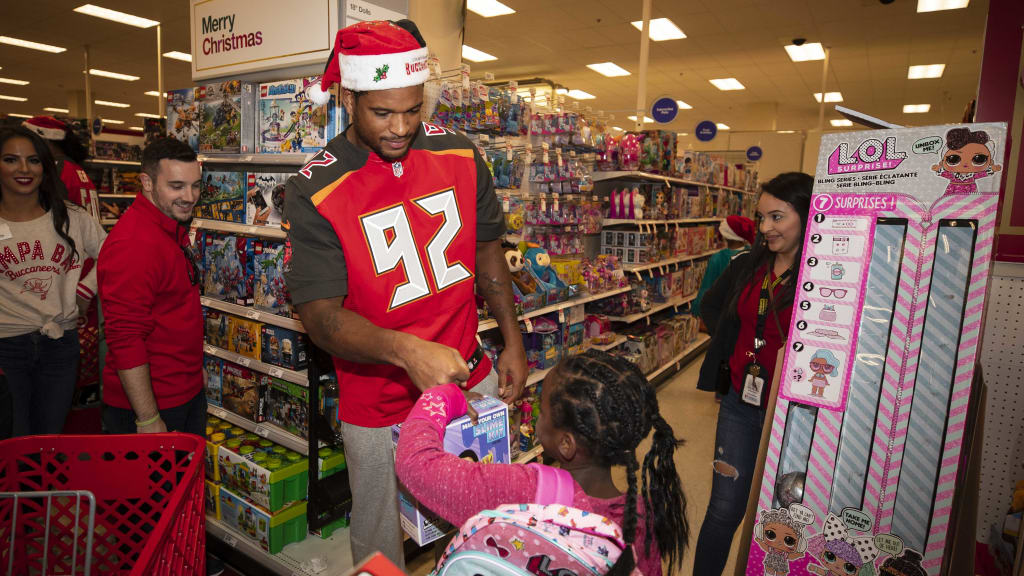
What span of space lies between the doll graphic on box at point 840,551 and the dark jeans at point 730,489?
1.48ft

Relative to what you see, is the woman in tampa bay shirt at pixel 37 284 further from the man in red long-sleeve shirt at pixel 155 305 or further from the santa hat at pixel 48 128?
the santa hat at pixel 48 128

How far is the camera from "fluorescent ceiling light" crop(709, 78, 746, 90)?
12576 mm

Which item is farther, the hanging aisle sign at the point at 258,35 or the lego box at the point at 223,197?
the lego box at the point at 223,197

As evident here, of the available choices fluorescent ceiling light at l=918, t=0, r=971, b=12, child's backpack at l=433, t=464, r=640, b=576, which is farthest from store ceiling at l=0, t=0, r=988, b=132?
child's backpack at l=433, t=464, r=640, b=576

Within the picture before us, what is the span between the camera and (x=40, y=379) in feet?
8.82

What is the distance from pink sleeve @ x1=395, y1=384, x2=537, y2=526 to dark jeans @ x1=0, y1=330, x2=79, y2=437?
244 cm

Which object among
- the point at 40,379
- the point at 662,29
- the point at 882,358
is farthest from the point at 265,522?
the point at 662,29

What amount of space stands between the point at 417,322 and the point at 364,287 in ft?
0.68

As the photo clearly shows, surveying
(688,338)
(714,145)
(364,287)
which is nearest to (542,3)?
(688,338)

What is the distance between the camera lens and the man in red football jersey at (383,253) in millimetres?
1591

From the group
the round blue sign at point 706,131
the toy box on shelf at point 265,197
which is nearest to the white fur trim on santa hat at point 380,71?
the toy box on shelf at point 265,197

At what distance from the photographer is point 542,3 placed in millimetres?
8031

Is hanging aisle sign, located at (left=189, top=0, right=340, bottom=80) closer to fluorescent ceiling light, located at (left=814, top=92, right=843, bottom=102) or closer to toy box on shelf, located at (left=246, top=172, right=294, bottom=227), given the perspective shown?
toy box on shelf, located at (left=246, top=172, right=294, bottom=227)

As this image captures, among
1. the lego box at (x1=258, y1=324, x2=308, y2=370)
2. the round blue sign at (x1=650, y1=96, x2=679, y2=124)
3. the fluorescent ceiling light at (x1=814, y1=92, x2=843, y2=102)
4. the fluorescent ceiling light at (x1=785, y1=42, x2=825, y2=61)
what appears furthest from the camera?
the fluorescent ceiling light at (x1=814, y1=92, x2=843, y2=102)
